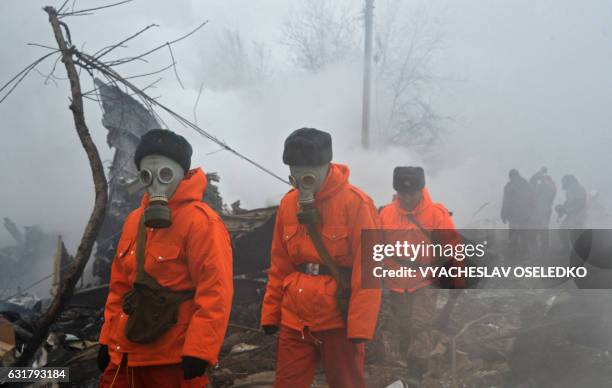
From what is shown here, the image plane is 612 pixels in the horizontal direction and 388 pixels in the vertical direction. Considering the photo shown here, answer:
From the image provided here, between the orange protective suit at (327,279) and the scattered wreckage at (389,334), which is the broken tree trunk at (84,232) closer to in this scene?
the scattered wreckage at (389,334)

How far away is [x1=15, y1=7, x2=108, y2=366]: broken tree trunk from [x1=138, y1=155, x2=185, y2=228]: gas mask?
0.83m

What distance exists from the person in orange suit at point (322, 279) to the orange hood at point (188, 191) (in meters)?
0.56

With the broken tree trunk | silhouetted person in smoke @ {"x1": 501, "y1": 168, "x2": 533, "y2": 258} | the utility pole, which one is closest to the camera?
the broken tree trunk

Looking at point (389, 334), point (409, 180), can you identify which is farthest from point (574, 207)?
point (409, 180)

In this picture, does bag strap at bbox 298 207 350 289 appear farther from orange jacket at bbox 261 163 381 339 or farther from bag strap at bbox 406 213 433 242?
bag strap at bbox 406 213 433 242

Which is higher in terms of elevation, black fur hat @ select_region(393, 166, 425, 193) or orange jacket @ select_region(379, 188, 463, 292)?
black fur hat @ select_region(393, 166, 425, 193)

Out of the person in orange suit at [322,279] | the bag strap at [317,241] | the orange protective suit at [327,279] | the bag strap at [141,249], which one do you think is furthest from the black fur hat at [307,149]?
the bag strap at [141,249]

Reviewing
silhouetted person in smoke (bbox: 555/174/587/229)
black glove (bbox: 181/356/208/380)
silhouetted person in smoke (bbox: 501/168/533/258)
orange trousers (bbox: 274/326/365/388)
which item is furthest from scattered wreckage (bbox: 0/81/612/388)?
silhouetted person in smoke (bbox: 555/174/587/229)

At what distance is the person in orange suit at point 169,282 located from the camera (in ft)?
7.30

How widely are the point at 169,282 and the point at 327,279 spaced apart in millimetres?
908

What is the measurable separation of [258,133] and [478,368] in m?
11.6

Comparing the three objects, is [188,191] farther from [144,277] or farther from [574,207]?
[574,207]

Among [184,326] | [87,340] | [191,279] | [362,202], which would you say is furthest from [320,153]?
[87,340]

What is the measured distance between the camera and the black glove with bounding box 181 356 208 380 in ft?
6.98
